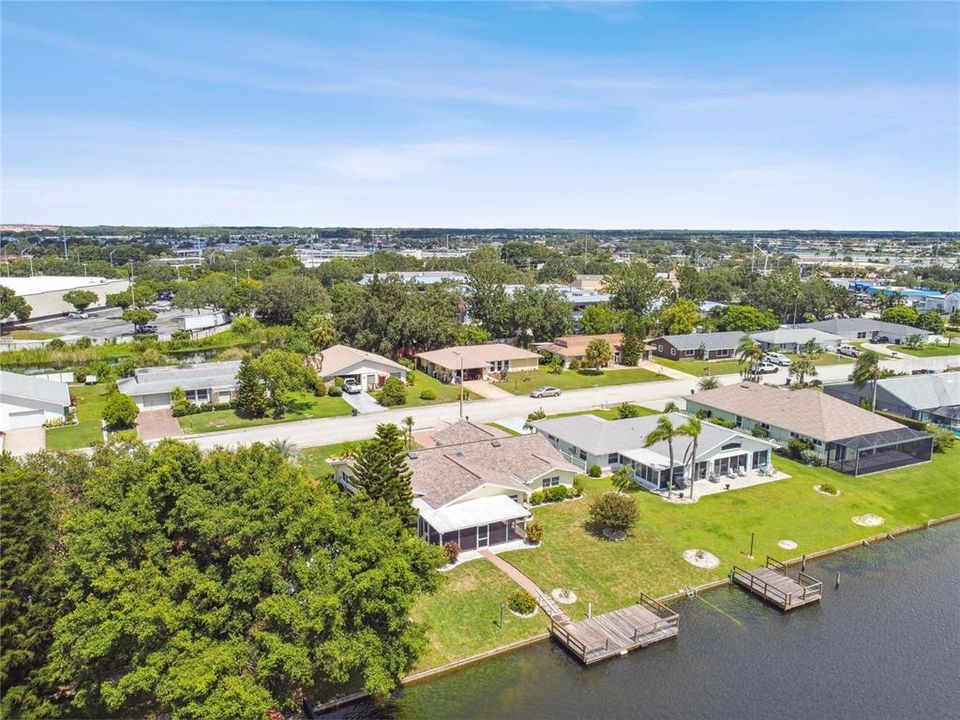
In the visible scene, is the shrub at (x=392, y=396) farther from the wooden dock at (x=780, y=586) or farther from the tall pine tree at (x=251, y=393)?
the wooden dock at (x=780, y=586)

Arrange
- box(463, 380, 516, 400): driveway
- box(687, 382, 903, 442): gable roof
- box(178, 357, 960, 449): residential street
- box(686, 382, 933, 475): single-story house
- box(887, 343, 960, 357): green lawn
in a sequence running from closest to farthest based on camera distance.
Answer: box(686, 382, 933, 475): single-story house
box(687, 382, 903, 442): gable roof
box(178, 357, 960, 449): residential street
box(463, 380, 516, 400): driveway
box(887, 343, 960, 357): green lawn

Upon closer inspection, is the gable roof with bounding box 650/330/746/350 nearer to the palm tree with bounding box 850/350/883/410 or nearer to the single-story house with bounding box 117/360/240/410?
the palm tree with bounding box 850/350/883/410

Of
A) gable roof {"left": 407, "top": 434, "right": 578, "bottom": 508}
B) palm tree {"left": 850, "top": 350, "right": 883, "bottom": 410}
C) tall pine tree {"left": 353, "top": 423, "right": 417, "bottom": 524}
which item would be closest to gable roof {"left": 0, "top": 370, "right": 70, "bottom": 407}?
gable roof {"left": 407, "top": 434, "right": 578, "bottom": 508}

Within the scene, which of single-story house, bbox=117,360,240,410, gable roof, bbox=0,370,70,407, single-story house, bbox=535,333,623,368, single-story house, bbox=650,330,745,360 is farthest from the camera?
single-story house, bbox=650,330,745,360

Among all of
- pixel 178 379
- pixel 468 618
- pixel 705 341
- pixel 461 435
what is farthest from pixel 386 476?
pixel 705 341

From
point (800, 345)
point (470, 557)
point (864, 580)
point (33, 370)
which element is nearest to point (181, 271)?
point (33, 370)

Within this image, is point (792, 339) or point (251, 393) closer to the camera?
point (251, 393)

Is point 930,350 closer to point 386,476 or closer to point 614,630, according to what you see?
point 614,630
